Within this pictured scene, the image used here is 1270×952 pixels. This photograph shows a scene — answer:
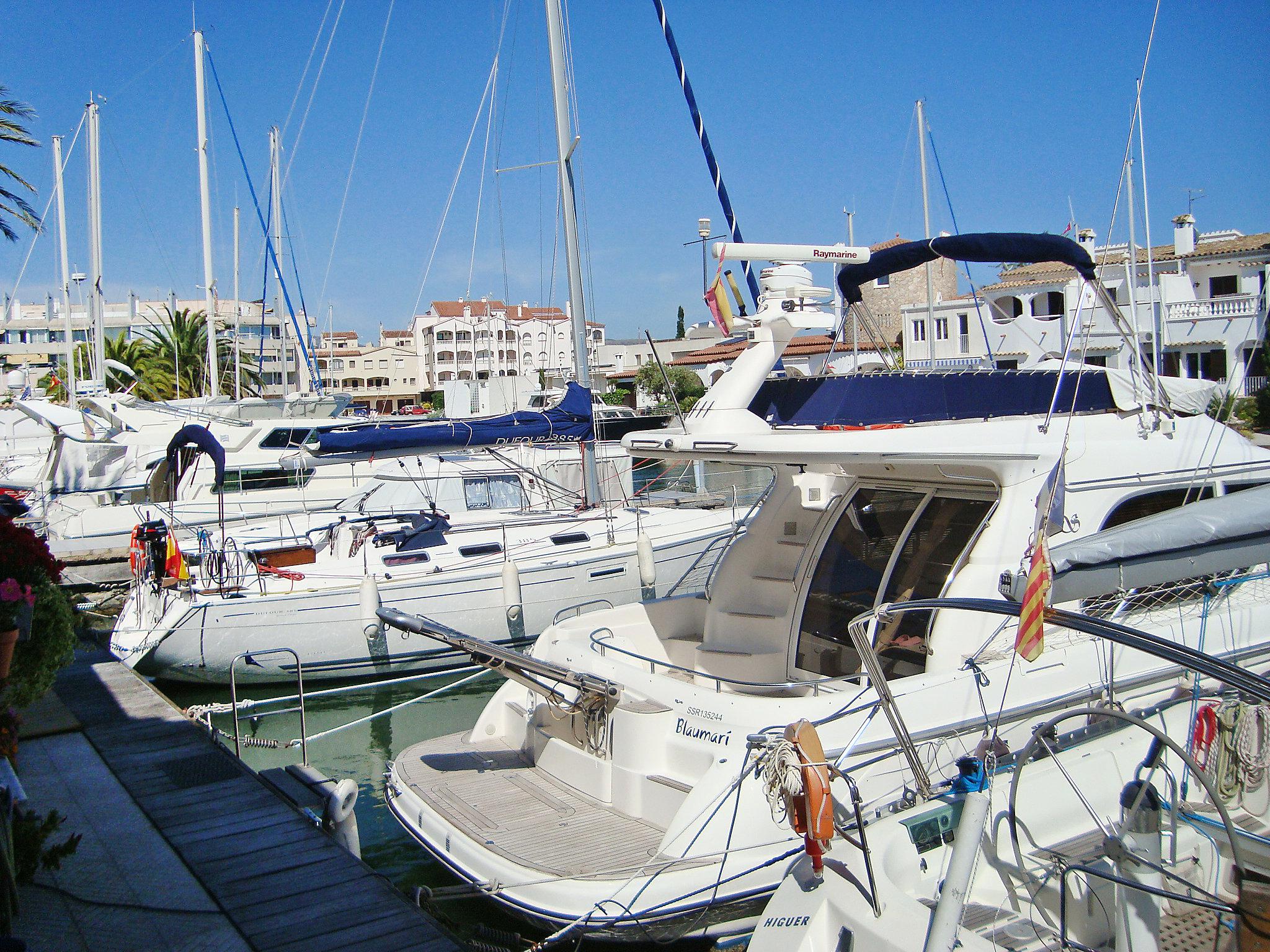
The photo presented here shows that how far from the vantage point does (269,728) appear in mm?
11609

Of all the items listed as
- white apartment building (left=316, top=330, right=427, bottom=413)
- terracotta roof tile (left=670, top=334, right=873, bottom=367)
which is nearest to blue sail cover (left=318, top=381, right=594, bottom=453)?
terracotta roof tile (left=670, top=334, right=873, bottom=367)

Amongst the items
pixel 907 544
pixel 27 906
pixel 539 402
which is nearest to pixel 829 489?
pixel 907 544

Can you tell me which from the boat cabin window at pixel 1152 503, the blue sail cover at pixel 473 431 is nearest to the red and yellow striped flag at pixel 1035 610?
the boat cabin window at pixel 1152 503

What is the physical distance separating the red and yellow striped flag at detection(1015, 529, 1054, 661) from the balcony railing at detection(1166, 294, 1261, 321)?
33832mm

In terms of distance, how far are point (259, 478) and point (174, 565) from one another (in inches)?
339

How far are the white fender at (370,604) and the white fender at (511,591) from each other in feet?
5.02

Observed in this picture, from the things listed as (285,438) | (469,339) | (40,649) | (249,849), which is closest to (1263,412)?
(285,438)

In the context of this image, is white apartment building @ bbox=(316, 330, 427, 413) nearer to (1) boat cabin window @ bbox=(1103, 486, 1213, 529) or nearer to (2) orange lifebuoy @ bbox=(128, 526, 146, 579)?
(2) orange lifebuoy @ bbox=(128, 526, 146, 579)

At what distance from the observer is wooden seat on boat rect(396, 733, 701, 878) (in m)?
5.47

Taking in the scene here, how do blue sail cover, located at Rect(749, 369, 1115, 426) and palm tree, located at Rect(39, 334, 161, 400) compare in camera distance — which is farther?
palm tree, located at Rect(39, 334, 161, 400)

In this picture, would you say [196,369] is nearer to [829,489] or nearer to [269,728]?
[269,728]

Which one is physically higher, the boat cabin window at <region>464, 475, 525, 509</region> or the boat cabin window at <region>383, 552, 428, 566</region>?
the boat cabin window at <region>464, 475, 525, 509</region>

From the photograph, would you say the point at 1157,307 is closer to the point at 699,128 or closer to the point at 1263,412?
the point at 1263,412

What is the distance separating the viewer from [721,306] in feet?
26.4
